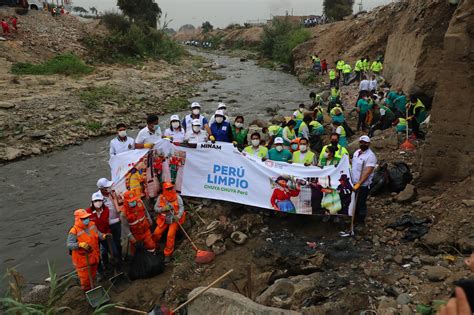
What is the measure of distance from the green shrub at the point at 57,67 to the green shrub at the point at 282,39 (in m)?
19.5

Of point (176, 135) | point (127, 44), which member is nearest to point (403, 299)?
point (176, 135)

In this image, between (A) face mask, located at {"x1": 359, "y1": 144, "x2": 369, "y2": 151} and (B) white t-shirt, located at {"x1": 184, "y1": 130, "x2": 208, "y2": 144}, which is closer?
(A) face mask, located at {"x1": 359, "y1": 144, "x2": 369, "y2": 151}

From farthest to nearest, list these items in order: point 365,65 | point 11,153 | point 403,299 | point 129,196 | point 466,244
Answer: point 365,65 → point 11,153 → point 129,196 → point 466,244 → point 403,299

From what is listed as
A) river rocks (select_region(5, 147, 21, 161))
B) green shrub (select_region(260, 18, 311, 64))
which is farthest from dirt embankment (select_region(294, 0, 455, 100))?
river rocks (select_region(5, 147, 21, 161))

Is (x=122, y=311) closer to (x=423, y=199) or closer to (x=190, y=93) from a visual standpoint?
(x=423, y=199)

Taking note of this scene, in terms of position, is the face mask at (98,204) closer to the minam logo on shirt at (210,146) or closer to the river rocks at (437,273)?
the minam logo on shirt at (210,146)

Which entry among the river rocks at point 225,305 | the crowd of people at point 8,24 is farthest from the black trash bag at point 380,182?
the crowd of people at point 8,24

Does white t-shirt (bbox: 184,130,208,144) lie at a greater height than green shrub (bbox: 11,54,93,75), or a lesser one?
lesser

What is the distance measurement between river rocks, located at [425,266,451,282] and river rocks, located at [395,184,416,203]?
7.30 ft

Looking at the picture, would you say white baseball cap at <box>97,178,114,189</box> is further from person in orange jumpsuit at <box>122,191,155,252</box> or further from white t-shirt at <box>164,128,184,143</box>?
white t-shirt at <box>164,128,184,143</box>

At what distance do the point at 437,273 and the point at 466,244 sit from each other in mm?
865

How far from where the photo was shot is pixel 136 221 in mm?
7074

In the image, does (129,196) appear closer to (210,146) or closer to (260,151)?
(210,146)

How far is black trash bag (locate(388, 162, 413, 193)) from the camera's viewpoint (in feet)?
26.8
